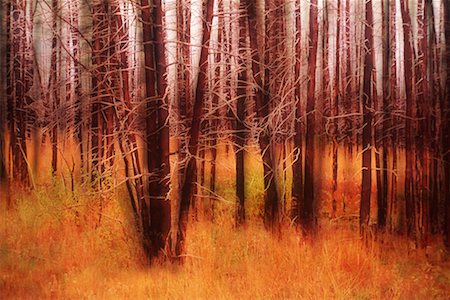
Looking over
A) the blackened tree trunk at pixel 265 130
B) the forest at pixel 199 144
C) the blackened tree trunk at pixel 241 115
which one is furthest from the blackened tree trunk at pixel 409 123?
the blackened tree trunk at pixel 241 115

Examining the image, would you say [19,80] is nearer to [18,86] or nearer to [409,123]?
[18,86]

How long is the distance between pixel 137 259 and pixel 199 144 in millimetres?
596

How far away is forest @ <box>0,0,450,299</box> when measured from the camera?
2365mm

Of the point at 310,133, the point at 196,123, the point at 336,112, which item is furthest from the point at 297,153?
the point at 196,123

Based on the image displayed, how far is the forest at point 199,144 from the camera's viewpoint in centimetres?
237

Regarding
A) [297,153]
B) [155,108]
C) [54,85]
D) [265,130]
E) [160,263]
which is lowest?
[160,263]

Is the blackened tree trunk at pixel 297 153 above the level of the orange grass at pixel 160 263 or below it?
above

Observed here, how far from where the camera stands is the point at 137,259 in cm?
239

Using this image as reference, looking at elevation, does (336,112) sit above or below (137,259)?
above

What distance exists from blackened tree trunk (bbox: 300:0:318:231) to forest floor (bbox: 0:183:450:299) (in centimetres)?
10

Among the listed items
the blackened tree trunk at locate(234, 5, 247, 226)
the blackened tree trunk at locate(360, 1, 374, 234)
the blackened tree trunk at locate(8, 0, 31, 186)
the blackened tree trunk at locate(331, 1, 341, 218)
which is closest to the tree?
the blackened tree trunk at locate(8, 0, 31, 186)

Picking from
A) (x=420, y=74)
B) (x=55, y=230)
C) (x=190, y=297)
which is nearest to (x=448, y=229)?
(x=420, y=74)

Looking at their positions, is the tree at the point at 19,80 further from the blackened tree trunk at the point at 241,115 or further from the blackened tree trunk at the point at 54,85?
the blackened tree trunk at the point at 241,115

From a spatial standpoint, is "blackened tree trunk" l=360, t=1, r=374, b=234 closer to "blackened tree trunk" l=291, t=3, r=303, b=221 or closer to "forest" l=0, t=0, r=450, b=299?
"forest" l=0, t=0, r=450, b=299
